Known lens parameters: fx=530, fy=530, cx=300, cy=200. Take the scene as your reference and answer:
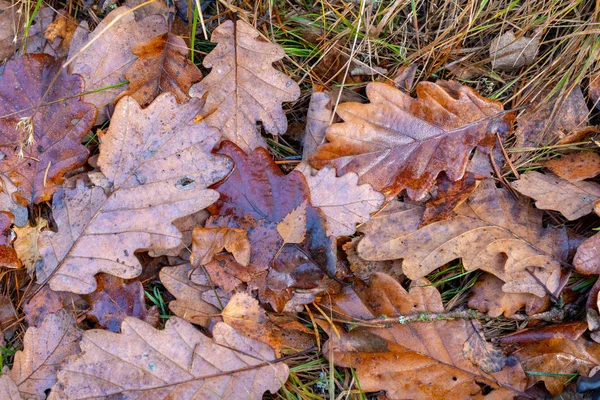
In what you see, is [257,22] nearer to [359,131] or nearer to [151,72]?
[151,72]

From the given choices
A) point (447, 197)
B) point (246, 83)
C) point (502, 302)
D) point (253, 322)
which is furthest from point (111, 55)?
point (502, 302)

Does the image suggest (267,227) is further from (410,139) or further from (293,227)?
(410,139)

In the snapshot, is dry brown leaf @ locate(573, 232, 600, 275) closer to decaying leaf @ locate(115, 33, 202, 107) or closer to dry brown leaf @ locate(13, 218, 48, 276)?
decaying leaf @ locate(115, 33, 202, 107)

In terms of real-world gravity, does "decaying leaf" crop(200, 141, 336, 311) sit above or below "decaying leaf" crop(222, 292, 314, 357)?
above

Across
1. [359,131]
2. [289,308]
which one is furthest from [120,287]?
[359,131]

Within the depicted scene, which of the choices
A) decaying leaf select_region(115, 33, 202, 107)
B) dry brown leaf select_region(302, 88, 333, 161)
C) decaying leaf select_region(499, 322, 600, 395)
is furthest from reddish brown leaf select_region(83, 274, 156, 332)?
decaying leaf select_region(499, 322, 600, 395)

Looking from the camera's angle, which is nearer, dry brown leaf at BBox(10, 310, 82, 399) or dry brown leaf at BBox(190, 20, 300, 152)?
dry brown leaf at BBox(10, 310, 82, 399)
